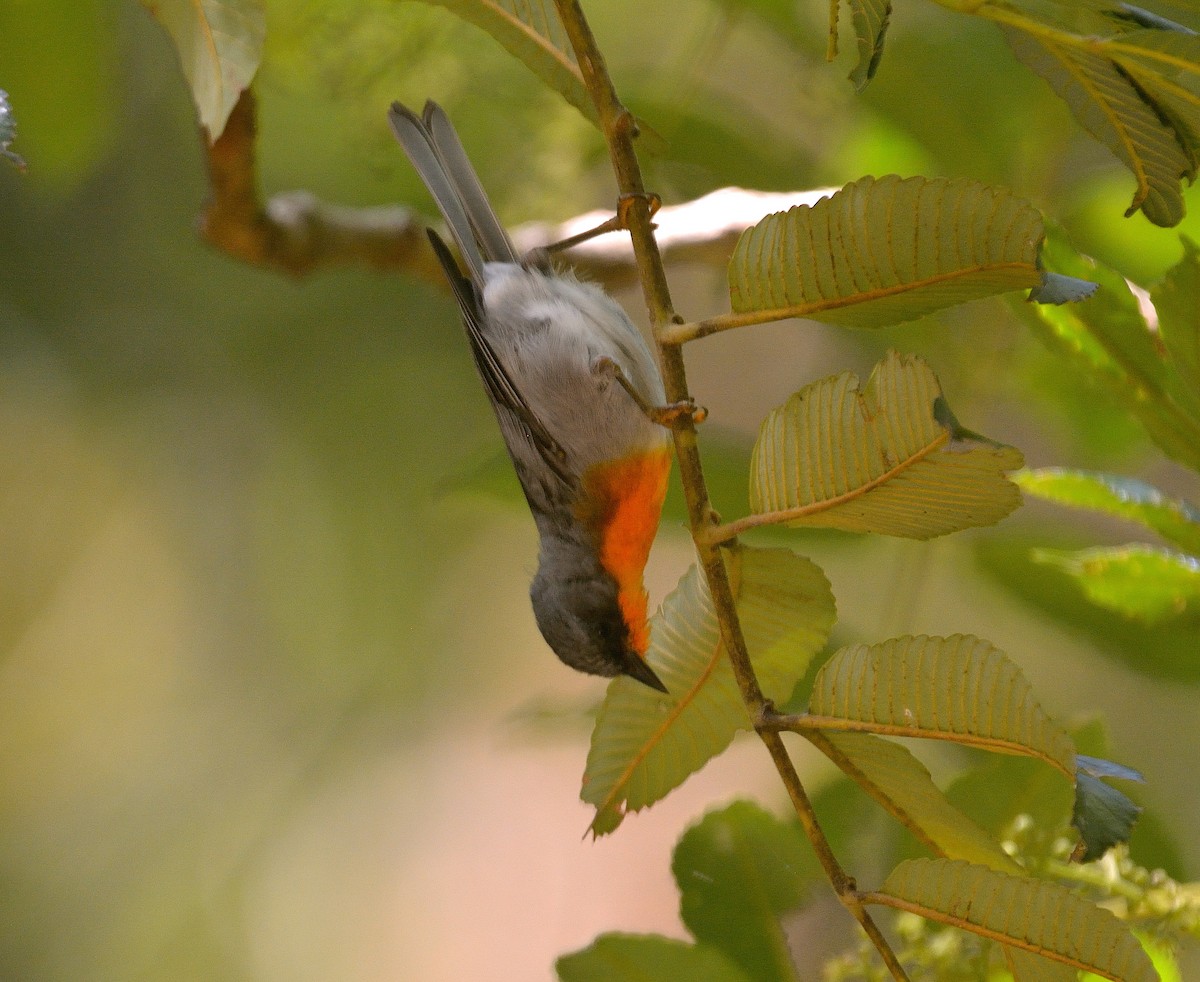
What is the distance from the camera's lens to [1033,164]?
1.51 metres

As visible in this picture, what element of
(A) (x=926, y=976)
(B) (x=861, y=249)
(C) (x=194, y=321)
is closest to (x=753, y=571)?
(B) (x=861, y=249)

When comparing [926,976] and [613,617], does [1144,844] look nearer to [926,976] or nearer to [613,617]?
[926,976]

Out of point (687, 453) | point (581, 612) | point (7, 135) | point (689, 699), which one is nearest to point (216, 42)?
point (7, 135)

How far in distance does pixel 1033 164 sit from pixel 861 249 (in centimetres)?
103

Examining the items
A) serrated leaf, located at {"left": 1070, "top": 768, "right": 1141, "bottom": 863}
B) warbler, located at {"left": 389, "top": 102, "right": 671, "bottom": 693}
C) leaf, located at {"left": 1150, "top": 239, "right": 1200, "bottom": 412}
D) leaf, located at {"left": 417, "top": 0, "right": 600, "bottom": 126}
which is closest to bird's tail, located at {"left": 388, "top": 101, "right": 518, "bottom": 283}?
warbler, located at {"left": 389, "top": 102, "right": 671, "bottom": 693}

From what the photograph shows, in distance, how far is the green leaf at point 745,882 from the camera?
95 cm

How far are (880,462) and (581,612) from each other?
94 centimetres

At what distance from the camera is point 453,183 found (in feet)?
5.08

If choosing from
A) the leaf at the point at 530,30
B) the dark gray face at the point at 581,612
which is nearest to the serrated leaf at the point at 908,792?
the leaf at the point at 530,30

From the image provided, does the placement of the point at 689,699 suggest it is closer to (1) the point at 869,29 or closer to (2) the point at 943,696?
(2) the point at 943,696

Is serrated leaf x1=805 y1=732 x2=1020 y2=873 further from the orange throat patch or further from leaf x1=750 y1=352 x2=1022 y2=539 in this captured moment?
the orange throat patch

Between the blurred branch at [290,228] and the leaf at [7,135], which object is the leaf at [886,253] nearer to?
the leaf at [7,135]

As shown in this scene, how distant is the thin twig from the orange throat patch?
2.52 ft

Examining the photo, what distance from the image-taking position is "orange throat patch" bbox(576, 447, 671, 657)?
5.00 ft
